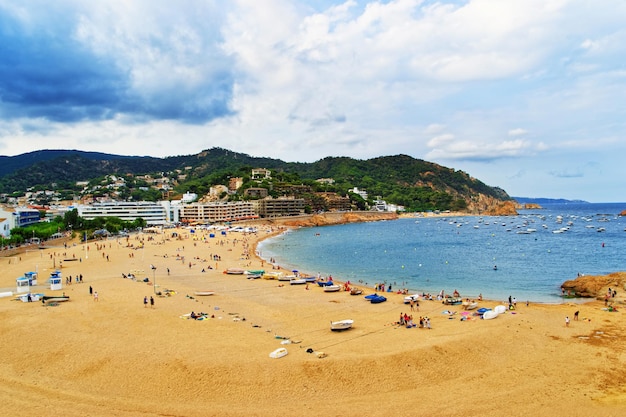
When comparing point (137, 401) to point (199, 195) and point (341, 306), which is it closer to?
point (341, 306)

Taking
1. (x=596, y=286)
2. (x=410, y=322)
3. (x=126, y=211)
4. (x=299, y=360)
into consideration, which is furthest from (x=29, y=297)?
(x=126, y=211)

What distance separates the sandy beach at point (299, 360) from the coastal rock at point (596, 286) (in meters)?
2.44

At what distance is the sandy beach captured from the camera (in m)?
13.6

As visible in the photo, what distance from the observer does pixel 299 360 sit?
16547mm

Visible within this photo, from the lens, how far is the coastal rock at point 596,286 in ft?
97.1

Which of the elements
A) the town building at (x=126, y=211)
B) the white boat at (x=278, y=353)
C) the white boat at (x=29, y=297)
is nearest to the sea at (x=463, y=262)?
the white boat at (x=278, y=353)

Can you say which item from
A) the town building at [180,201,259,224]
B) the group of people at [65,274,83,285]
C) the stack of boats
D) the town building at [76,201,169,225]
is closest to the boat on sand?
the stack of boats

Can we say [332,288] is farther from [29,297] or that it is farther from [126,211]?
[126,211]

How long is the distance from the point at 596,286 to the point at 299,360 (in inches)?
967

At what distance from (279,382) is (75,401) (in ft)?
21.3

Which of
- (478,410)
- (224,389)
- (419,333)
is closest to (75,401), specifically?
(224,389)

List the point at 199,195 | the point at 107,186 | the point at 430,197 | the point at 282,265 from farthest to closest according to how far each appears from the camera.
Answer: the point at 430,197
the point at 107,186
the point at 199,195
the point at 282,265

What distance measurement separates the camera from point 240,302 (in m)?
28.0

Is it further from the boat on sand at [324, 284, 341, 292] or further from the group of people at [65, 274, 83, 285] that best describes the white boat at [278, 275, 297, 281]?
the group of people at [65, 274, 83, 285]
